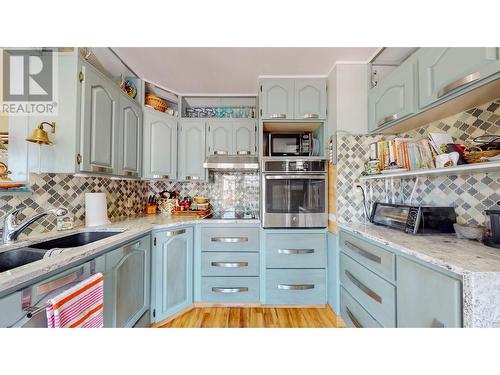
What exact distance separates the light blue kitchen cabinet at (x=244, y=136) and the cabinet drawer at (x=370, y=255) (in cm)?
136

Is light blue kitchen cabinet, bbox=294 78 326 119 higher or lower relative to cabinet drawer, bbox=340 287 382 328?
higher

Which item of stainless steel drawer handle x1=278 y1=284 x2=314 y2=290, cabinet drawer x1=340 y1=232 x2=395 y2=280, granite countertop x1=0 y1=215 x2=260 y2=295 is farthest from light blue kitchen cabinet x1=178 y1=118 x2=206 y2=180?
cabinet drawer x1=340 y1=232 x2=395 y2=280

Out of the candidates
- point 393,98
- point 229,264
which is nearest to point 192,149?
point 229,264

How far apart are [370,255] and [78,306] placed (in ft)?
5.08

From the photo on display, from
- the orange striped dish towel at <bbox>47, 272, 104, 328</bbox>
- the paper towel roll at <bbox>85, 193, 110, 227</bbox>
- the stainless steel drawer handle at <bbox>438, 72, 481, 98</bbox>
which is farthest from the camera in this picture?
the paper towel roll at <bbox>85, 193, 110, 227</bbox>

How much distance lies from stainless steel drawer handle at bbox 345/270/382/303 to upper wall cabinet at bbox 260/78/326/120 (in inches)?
57.3

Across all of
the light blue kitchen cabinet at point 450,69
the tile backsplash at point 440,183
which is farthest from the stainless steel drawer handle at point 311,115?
the light blue kitchen cabinet at point 450,69

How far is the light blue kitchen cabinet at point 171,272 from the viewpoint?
159 cm

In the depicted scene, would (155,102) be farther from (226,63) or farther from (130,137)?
(226,63)

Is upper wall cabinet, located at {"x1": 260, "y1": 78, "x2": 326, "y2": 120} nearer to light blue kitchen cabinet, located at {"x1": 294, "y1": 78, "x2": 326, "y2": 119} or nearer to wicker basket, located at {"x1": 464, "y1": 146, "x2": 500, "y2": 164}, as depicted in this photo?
light blue kitchen cabinet, located at {"x1": 294, "y1": 78, "x2": 326, "y2": 119}

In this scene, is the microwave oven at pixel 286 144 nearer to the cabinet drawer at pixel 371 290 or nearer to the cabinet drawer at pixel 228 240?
the cabinet drawer at pixel 228 240

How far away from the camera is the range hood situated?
2.12 meters
